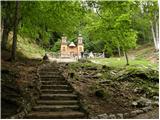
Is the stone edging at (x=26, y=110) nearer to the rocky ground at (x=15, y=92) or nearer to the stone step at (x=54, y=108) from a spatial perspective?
the rocky ground at (x=15, y=92)

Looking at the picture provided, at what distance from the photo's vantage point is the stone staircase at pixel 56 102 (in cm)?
1078

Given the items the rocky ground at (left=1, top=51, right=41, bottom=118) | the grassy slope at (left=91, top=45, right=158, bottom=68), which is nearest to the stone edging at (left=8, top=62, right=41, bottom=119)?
the rocky ground at (left=1, top=51, right=41, bottom=118)

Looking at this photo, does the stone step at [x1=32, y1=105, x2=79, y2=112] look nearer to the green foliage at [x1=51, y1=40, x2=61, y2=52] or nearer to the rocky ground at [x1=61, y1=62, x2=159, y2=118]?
the rocky ground at [x1=61, y1=62, x2=159, y2=118]

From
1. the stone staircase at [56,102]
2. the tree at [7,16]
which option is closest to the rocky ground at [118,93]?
the stone staircase at [56,102]

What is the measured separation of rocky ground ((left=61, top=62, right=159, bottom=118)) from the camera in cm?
1151

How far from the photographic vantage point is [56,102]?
12.0 metres

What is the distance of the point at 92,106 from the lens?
1155 centimetres

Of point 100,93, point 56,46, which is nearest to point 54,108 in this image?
point 100,93

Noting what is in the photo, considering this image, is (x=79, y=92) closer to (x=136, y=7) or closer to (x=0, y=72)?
(x=0, y=72)

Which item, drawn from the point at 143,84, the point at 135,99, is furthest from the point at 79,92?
the point at 143,84

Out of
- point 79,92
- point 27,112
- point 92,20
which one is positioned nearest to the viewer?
point 27,112

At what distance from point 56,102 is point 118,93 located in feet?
10.8

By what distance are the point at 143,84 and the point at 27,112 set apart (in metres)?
7.49

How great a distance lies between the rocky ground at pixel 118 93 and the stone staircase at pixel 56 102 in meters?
0.36
